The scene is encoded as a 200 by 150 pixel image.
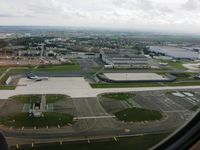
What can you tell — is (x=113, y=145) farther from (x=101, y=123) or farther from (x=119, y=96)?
(x=119, y=96)

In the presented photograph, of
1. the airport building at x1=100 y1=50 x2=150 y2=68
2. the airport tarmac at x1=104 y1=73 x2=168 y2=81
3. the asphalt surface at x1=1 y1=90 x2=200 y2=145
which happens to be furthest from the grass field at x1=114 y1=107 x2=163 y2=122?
the airport building at x1=100 y1=50 x2=150 y2=68

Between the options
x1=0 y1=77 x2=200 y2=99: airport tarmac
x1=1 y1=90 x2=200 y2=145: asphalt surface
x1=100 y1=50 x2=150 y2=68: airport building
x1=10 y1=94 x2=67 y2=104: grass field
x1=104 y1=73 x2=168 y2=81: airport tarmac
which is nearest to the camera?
x1=1 y1=90 x2=200 y2=145: asphalt surface

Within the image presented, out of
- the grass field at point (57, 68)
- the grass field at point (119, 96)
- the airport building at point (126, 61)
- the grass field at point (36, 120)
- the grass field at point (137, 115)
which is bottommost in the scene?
the grass field at point (57, 68)

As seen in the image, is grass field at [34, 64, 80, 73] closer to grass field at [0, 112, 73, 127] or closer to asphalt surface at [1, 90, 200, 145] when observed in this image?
asphalt surface at [1, 90, 200, 145]

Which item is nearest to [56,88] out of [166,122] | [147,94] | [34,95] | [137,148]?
[34,95]

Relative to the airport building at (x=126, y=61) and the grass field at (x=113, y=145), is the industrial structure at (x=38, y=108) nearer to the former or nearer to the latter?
the grass field at (x=113, y=145)

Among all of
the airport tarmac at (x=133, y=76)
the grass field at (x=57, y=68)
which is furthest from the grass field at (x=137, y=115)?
the grass field at (x=57, y=68)
